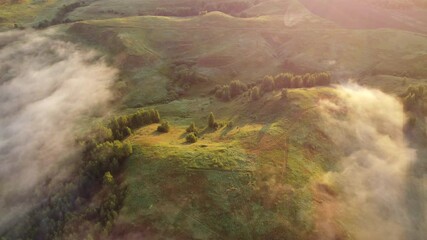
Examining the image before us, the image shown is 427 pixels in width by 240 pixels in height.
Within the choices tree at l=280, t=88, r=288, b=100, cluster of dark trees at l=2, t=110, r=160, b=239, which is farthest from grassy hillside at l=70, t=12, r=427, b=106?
cluster of dark trees at l=2, t=110, r=160, b=239

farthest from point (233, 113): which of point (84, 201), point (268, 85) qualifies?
point (84, 201)

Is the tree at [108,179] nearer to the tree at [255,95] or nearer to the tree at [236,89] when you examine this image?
the tree at [255,95]

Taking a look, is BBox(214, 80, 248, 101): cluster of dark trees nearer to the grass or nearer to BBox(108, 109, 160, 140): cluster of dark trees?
BBox(108, 109, 160, 140): cluster of dark trees

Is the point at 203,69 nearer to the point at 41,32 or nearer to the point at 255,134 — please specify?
the point at 255,134

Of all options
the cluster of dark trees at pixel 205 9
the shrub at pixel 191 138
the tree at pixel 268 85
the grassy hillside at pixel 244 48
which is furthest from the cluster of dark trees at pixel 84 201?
the cluster of dark trees at pixel 205 9

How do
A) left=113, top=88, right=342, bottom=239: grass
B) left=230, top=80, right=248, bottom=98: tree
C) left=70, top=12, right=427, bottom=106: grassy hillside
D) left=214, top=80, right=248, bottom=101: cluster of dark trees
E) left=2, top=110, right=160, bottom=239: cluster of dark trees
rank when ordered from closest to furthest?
left=113, top=88, right=342, bottom=239: grass < left=2, top=110, right=160, bottom=239: cluster of dark trees < left=214, top=80, right=248, bottom=101: cluster of dark trees < left=230, top=80, right=248, bottom=98: tree < left=70, top=12, right=427, bottom=106: grassy hillside

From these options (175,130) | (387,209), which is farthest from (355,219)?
(175,130)

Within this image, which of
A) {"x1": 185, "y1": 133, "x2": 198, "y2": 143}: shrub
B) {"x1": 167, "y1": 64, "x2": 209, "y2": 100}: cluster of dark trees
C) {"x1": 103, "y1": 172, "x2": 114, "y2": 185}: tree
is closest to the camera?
{"x1": 103, "y1": 172, "x2": 114, "y2": 185}: tree
